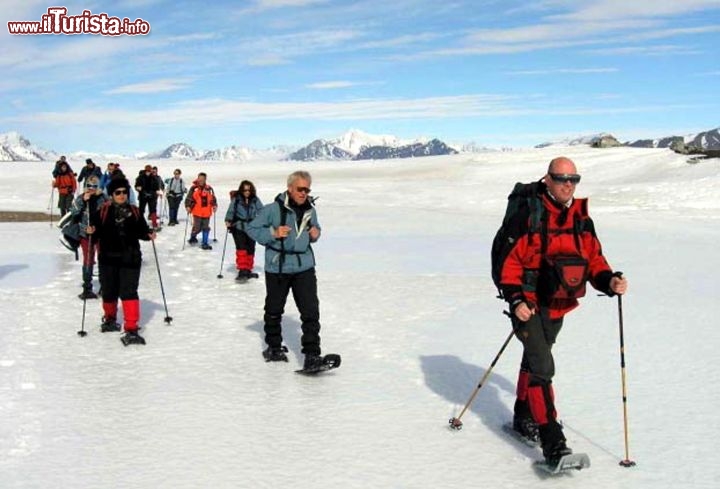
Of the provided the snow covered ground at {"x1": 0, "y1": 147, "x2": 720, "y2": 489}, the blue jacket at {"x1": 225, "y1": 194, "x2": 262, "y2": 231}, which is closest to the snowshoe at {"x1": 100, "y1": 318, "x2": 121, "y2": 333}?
the snow covered ground at {"x1": 0, "y1": 147, "x2": 720, "y2": 489}

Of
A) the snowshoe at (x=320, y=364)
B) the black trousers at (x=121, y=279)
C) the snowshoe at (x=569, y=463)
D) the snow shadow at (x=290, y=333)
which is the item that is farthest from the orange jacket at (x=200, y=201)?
the snowshoe at (x=569, y=463)

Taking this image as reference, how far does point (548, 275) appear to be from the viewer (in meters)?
5.00

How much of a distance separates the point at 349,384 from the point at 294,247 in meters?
1.48

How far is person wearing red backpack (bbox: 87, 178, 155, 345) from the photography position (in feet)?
28.2

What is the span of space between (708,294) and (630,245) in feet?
22.0

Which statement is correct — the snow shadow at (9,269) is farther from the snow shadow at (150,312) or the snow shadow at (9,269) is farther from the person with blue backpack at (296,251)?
the person with blue backpack at (296,251)

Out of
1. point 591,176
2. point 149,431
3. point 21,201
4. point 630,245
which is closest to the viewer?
point 149,431

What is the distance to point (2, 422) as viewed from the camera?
606 cm

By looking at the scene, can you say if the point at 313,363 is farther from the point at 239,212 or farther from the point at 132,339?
the point at 239,212

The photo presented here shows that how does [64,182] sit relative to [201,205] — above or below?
above

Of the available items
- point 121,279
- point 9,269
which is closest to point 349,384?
point 121,279

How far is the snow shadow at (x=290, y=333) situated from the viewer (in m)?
8.54

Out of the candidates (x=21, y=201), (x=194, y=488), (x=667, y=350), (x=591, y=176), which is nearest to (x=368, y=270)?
(x=667, y=350)

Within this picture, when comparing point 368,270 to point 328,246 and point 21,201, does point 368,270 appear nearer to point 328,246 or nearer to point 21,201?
point 328,246
